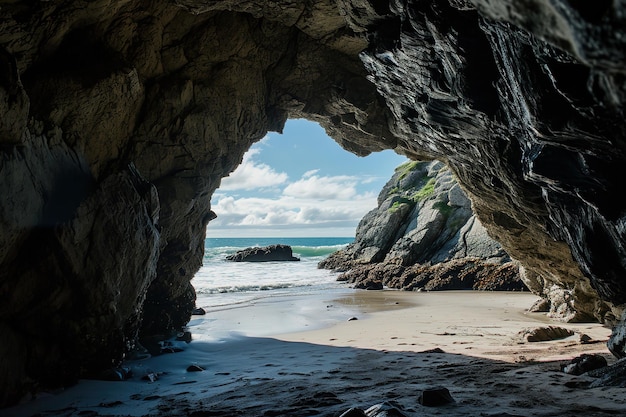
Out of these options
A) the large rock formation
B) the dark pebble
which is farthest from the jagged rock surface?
the dark pebble

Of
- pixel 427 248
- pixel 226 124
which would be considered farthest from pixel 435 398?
pixel 427 248

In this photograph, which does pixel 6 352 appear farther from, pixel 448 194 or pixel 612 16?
pixel 448 194

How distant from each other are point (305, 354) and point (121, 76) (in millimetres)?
6899

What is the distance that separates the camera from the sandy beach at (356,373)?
5164mm

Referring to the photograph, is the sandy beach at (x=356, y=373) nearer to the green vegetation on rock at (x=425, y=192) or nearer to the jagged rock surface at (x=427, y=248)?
the jagged rock surface at (x=427, y=248)

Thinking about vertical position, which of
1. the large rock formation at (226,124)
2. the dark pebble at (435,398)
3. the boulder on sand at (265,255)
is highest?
the large rock formation at (226,124)

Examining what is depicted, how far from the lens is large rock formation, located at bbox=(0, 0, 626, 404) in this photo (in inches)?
183

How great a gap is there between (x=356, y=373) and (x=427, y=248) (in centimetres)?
2196

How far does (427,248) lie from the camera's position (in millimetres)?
28141

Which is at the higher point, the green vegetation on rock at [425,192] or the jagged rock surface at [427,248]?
the green vegetation on rock at [425,192]

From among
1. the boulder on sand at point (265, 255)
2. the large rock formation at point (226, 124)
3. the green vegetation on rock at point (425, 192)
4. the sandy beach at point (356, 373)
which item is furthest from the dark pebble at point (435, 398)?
the boulder on sand at point (265, 255)

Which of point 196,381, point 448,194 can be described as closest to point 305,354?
point 196,381

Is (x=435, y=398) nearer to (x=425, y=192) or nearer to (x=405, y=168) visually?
(x=425, y=192)

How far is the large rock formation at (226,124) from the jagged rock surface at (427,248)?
1017cm
